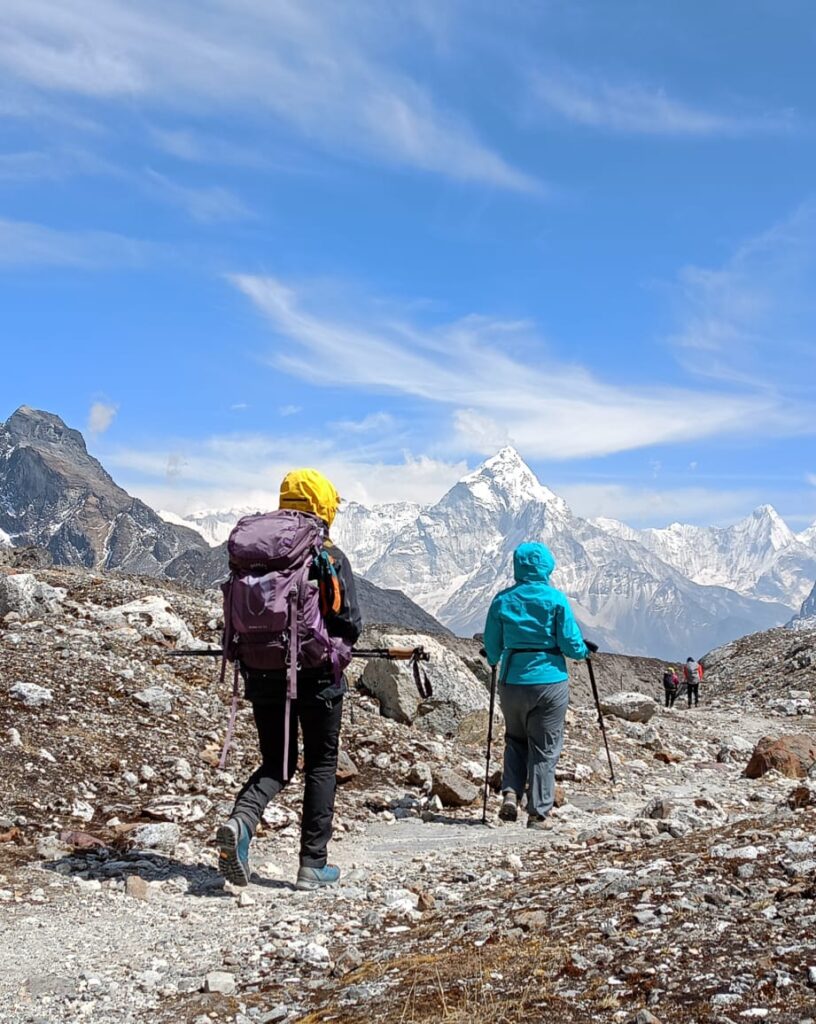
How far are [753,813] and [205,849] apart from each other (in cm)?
522

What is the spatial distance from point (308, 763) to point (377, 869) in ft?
3.82

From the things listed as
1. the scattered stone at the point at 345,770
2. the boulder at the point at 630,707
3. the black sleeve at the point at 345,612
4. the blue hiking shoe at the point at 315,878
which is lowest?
the blue hiking shoe at the point at 315,878

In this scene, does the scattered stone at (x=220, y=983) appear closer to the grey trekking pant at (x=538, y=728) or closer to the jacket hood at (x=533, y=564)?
the grey trekking pant at (x=538, y=728)

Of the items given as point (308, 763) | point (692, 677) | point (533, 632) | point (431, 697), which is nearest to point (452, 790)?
point (533, 632)

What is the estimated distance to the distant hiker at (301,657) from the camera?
6.77 metres

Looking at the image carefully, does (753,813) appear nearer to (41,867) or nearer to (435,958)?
(435,958)

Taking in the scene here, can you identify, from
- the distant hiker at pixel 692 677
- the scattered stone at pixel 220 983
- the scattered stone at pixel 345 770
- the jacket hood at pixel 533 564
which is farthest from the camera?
the distant hiker at pixel 692 677

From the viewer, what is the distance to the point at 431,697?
14398 millimetres

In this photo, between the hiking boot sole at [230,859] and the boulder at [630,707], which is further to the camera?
the boulder at [630,707]

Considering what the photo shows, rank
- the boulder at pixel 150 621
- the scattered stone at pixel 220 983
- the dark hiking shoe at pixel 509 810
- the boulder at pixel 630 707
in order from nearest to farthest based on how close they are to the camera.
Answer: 1. the scattered stone at pixel 220 983
2. the dark hiking shoe at pixel 509 810
3. the boulder at pixel 150 621
4. the boulder at pixel 630 707

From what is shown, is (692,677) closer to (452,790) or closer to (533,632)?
(452,790)

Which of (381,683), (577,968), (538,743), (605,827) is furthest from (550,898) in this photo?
(381,683)

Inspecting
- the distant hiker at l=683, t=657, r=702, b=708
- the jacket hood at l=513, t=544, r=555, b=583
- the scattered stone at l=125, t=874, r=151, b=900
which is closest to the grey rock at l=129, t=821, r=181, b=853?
the scattered stone at l=125, t=874, r=151, b=900

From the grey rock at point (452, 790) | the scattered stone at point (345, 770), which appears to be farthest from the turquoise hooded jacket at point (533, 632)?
the scattered stone at point (345, 770)
